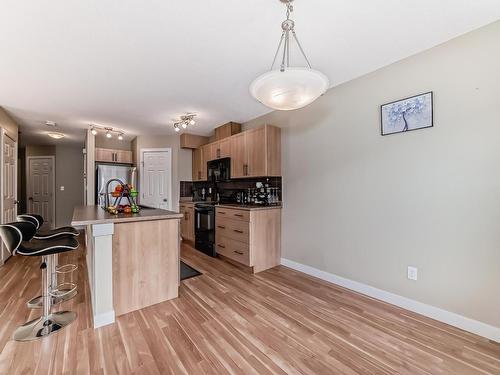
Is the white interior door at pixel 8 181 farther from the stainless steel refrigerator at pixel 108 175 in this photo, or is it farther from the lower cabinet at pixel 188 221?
the lower cabinet at pixel 188 221

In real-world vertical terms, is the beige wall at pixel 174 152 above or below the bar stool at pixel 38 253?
above

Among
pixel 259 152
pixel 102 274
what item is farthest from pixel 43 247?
pixel 259 152

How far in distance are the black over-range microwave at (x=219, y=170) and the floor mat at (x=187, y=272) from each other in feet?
5.60

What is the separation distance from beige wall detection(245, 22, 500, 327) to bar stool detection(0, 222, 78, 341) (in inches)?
107

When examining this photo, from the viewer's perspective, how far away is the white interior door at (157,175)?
5.21 m

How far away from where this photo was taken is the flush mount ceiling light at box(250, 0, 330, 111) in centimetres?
147

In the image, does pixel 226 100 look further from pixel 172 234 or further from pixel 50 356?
pixel 50 356

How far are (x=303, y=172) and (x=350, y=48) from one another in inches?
61.5

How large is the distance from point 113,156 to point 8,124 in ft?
5.67


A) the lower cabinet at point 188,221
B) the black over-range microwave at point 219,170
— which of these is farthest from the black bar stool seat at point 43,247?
the black over-range microwave at point 219,170

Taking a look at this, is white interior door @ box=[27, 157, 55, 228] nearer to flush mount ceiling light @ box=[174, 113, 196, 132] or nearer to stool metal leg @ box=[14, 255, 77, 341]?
flush mount ceiling light @ box=[174, 113, 196, 132]

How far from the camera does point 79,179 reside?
6.63 metres

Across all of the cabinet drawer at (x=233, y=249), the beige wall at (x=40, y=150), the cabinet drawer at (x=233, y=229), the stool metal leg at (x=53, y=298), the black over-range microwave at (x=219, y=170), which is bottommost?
the stool metal leg at (x=53, y=298)

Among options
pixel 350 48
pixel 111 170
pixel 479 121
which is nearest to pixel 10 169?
pixel 111 170
